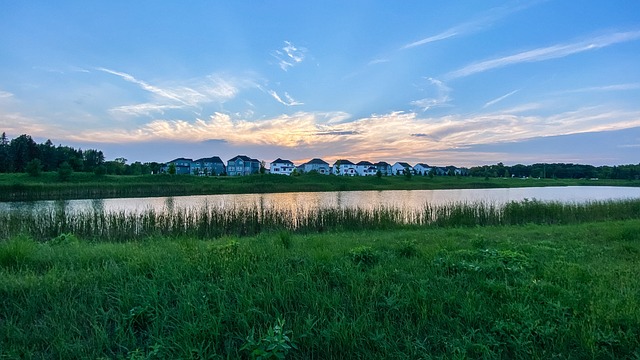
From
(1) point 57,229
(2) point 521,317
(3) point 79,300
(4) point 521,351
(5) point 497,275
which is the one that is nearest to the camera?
(4) point 521,351

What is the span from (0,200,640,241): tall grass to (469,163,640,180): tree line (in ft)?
237

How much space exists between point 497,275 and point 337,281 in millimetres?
2073

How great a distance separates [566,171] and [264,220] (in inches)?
4153

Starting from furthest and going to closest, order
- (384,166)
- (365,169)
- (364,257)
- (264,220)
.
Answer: (384,166) < (365,169) < (264,220) < (364,257)

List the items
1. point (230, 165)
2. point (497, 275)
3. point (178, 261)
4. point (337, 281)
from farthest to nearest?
point (230, 165)
point (178, 261)
point (497, 275)
point (337, 281)

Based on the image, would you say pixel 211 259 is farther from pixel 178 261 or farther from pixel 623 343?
pixel 623 343

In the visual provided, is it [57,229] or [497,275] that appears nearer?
[497,275]

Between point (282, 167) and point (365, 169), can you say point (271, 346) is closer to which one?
point (282, 167)

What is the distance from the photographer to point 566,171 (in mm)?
91438

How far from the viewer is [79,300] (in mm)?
3584

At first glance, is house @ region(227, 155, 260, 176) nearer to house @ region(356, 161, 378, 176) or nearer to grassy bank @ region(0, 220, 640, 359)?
house @ region(356, 161, 378, 176)

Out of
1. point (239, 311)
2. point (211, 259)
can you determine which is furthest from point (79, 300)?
point (239, 311)

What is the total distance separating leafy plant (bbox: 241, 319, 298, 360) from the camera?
2.50 metres

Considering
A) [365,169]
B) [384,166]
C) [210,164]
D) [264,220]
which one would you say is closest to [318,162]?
[365,169]
